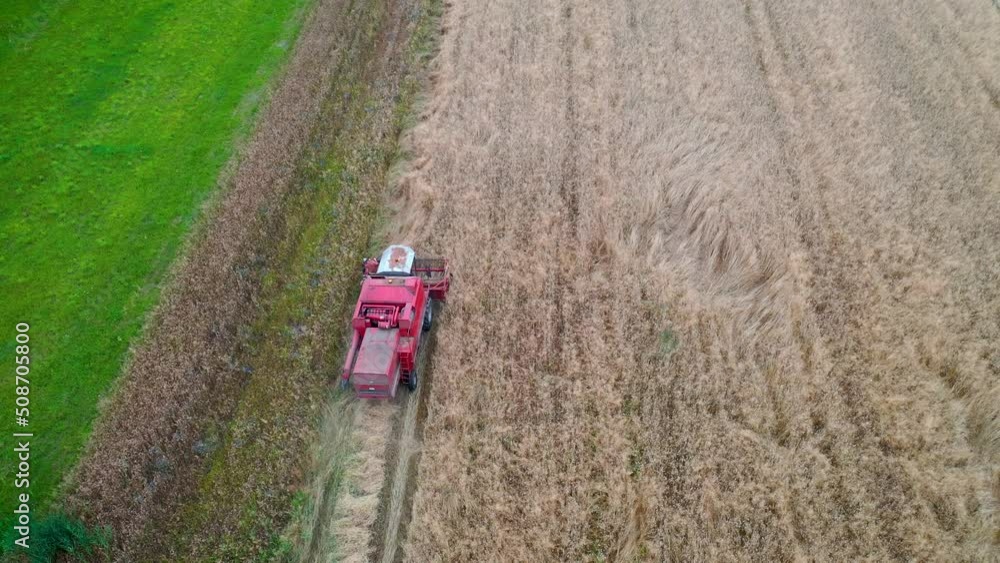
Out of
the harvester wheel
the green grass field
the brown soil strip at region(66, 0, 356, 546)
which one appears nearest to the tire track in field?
the harvester wheel

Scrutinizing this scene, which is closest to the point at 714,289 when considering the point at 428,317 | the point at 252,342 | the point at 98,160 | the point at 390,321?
the point at 428,317

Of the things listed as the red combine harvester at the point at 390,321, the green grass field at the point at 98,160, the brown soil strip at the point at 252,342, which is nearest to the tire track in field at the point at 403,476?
the red combine harvester at the point at 390,321

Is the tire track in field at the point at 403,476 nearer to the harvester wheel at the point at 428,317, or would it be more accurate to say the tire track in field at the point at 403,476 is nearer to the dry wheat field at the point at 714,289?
the dry wheat field at the point at 714,289

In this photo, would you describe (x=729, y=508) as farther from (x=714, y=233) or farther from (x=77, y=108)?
(x=77, y=108)

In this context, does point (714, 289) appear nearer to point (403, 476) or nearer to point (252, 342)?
point (403, 476)

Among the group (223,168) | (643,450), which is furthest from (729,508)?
(223,168)

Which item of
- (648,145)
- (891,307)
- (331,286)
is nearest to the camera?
(891,307)

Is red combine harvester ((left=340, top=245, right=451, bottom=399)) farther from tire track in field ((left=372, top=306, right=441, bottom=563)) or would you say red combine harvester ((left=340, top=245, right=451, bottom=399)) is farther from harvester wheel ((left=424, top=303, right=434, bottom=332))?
tire track in field ((left=372, top=306, right=441, bottom=563))
